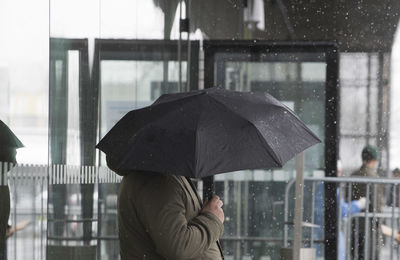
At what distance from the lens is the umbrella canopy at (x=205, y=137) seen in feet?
11.8

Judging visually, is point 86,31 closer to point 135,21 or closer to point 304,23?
point 135,21

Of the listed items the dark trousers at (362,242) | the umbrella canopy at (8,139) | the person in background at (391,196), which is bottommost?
the dark trousers at (362,242)

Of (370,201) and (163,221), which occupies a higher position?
(163,221)

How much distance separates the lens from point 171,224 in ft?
11.6

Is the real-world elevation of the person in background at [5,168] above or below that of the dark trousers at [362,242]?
above

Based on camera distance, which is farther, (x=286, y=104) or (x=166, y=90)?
(x=286, y=104)

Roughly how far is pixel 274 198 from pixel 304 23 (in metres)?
1.46

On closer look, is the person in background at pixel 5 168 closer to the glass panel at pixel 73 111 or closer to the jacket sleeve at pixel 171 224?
the jacket sleeve at pixel 171 224

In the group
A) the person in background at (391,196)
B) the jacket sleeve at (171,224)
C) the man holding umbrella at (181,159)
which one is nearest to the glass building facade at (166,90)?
the person in background at (391,196)

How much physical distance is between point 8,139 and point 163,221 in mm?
785

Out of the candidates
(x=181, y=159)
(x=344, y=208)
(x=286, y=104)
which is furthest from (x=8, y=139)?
(x=344, y=208)

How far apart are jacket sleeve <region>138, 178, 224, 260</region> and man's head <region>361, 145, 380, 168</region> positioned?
Answer: 15.3ft

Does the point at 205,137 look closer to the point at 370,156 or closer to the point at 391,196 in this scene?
the point at 370,156

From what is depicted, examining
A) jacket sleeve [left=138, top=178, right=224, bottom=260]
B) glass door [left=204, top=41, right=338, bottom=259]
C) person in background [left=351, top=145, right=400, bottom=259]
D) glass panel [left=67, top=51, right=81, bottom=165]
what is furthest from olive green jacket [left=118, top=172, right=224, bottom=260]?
person in background [left=351, top=145, right=400, bottom=259]
